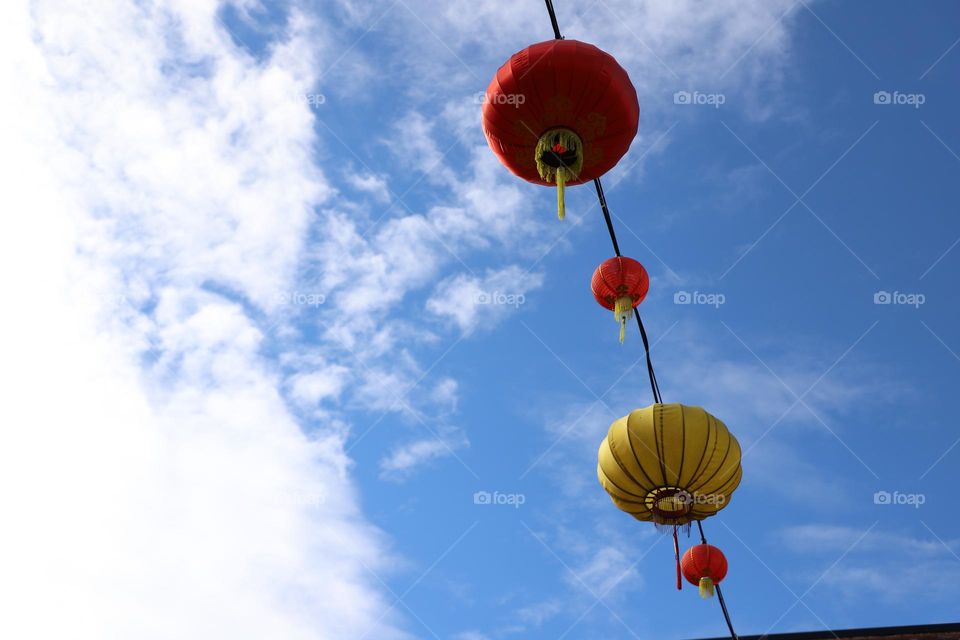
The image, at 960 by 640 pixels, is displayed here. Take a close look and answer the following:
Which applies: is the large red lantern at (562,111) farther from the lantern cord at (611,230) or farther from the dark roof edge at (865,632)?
the dark roof edge at (865,632)

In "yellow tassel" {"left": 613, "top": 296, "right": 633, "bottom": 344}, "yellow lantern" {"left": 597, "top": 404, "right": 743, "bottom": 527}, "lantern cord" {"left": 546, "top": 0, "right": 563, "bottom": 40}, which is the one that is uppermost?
"yellow tassel" {"left": 613, "top": 296, "right": 633, "bottom": 344}

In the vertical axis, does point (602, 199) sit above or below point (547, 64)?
below

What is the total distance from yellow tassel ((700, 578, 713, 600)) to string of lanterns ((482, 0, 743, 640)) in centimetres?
1

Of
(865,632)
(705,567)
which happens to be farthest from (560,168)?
(865,632)

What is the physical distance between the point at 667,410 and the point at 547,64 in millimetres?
3441

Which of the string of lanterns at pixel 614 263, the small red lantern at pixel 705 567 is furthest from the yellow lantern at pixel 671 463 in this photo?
the small red lantern at pixel 705 567

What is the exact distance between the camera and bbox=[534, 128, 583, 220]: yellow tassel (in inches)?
216

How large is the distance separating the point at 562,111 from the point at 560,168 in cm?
52

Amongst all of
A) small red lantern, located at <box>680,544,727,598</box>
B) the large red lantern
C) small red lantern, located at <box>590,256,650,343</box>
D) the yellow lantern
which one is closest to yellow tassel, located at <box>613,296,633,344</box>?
small red lantern, located at <box>590,256,650,343</box>

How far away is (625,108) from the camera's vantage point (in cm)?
548

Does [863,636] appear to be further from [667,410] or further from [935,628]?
[667,410]

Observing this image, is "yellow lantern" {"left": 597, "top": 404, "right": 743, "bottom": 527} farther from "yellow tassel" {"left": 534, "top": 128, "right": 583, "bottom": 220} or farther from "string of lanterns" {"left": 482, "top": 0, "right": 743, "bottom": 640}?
"yellow tassel" {"left": 534, "top": 128, "right": 583, "bottom": 220}

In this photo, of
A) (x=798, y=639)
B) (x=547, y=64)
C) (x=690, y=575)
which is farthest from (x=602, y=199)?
(x=798, y=639)

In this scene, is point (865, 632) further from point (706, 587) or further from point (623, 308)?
point (623, 308)
